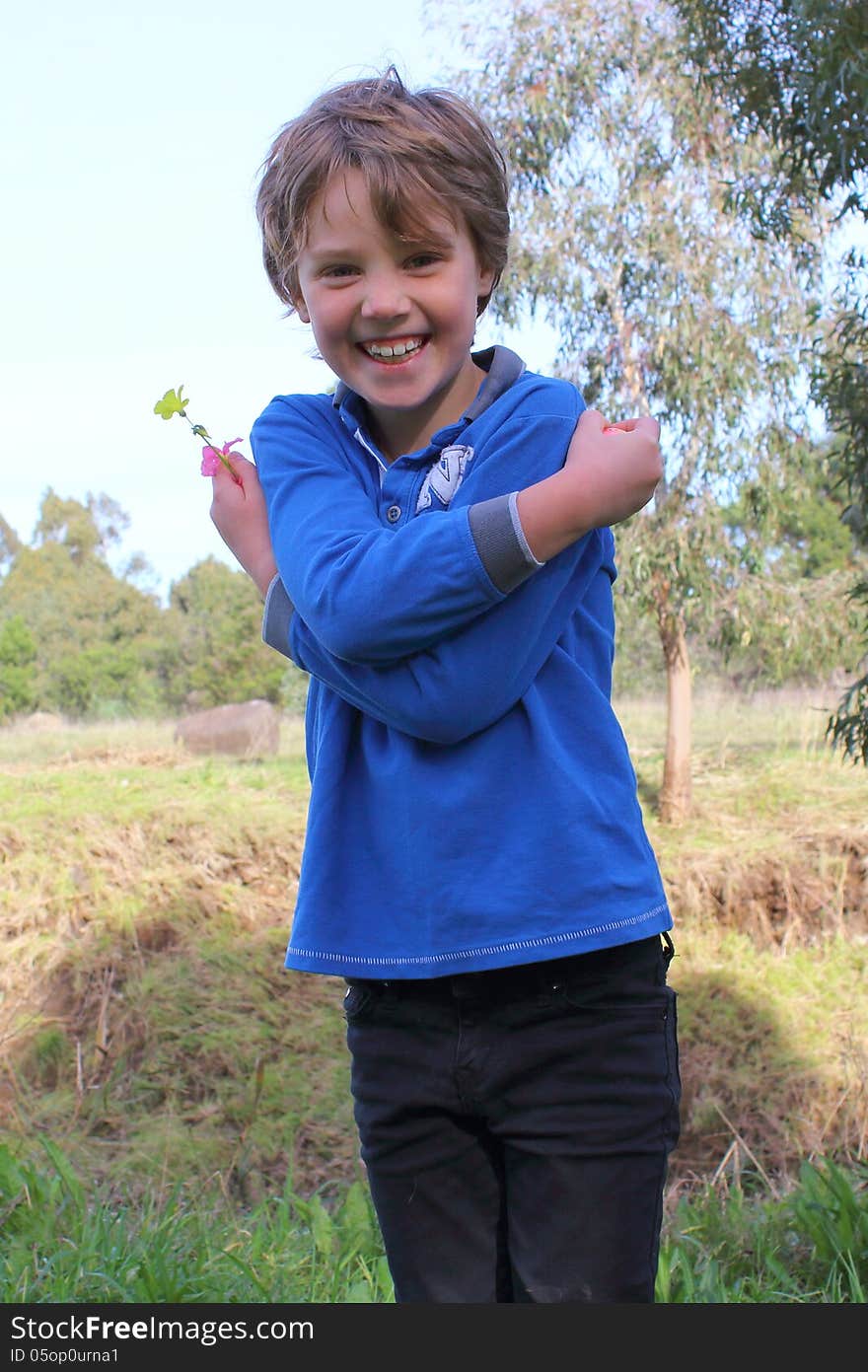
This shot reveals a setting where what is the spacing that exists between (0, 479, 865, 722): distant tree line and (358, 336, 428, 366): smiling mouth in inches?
269

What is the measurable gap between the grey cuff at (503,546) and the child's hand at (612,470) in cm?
7

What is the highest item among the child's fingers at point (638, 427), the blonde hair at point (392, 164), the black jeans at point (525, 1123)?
the blonde hair at point (392, 164)

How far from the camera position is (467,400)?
143 cm

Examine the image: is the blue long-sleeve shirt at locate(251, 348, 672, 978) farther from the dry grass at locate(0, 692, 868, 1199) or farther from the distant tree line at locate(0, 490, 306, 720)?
the distant tree line at locate(0, 490, 306, 720)

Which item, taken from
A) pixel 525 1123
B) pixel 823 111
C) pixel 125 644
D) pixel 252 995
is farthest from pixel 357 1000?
pixel 125 644

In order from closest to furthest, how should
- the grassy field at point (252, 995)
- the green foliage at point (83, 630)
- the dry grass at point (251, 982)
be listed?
the grassy field at point (252, 995) < the dry grass at point (251, 982) < the green foliage at point (83, 630)

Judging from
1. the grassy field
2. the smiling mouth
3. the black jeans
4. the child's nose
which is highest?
the child's nose

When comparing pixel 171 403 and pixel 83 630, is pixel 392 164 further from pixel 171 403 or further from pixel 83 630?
pixel 83 630

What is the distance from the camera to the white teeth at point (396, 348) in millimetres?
1331

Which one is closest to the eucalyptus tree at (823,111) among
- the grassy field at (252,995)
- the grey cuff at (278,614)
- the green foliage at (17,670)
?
the grassy field at (252,995)

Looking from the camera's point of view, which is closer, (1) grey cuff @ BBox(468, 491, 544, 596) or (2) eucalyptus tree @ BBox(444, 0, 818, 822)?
(1) grey cuff @ BBox(468, 491, 544, 596)

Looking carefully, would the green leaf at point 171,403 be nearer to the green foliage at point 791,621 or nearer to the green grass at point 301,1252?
the green grass at point 301,1252

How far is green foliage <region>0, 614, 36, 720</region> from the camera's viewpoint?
1313cm

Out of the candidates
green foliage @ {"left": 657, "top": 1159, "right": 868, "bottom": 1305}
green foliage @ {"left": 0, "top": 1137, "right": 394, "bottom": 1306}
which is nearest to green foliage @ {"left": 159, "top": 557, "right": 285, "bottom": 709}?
green foliage @ {"left": 0, "top": 1137, "right": 394, "bottom": 1306}
